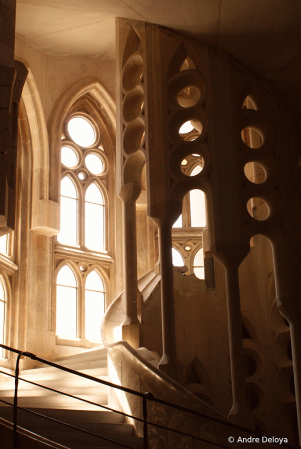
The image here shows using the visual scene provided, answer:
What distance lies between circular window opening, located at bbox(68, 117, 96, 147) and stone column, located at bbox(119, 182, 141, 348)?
526cm

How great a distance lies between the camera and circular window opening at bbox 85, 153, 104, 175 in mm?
13633

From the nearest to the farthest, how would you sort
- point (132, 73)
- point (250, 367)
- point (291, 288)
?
point (291, 288) → point (132, 73) → point (250, 367)

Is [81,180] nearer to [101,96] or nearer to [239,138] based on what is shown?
[101,96]

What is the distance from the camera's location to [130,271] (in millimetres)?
8281

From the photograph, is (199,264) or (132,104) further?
(199,264)

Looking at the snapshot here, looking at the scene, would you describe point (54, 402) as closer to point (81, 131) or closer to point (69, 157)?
point (69, 157)

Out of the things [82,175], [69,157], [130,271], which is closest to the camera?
[130,271]

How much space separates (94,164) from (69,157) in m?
0.72

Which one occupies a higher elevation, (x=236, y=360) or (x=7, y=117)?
(x=7, y=117)

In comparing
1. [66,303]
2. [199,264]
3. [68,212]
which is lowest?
[66,303]

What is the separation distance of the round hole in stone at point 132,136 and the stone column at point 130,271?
0.55m

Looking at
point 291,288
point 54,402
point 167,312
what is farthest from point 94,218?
point 54,402

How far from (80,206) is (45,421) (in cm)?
759

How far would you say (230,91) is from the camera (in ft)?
27.5
